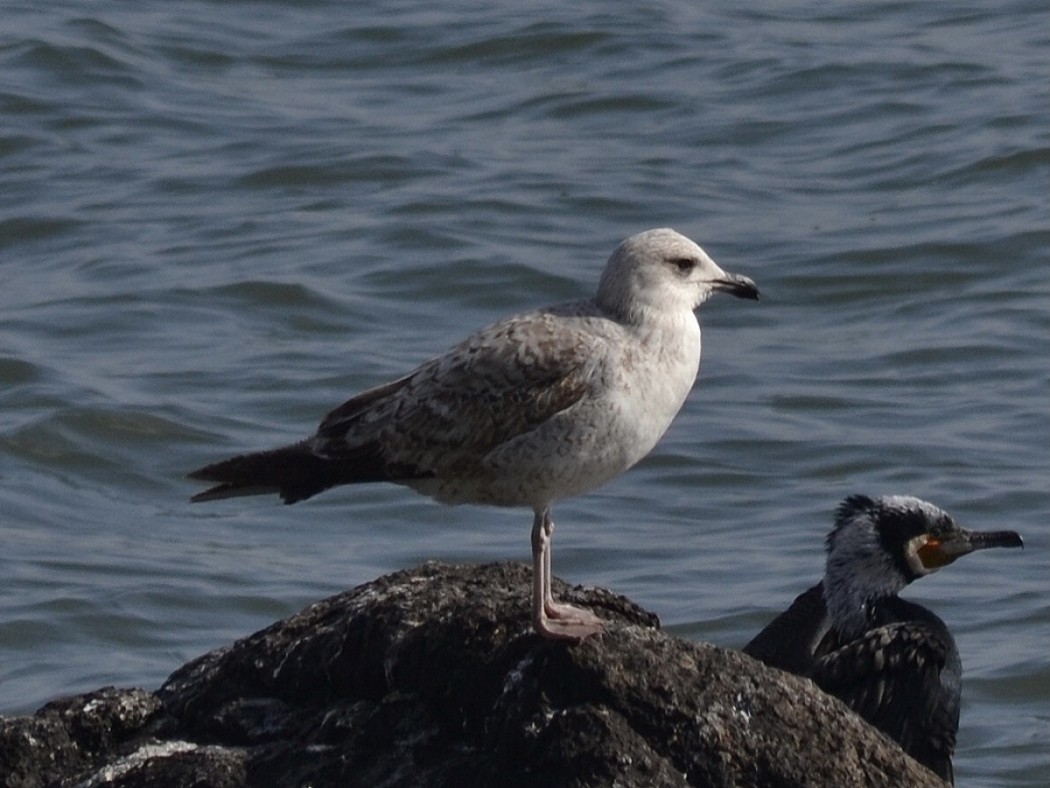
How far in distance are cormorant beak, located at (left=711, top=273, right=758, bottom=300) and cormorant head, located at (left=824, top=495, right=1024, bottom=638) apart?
6.97ft

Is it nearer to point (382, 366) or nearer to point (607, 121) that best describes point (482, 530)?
point (382, 366)

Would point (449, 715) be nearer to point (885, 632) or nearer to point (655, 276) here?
point (655, 276)

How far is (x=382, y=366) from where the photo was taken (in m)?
14.2

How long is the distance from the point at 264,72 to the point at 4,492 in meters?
7.17

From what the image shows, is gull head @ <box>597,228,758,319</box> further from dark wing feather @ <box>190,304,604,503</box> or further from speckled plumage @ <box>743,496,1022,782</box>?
speckled plumage @ <box>743,496,1022,782</box>

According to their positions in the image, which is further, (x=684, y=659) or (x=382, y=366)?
(x=382, y=366)

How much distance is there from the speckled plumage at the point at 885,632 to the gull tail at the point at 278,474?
2081mm

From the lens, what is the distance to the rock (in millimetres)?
5844

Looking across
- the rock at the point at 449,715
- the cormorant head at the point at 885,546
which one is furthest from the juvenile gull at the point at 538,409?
the cormorant head at the point at 885,546

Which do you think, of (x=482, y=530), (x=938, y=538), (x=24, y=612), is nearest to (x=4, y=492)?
(x=24, y=612)

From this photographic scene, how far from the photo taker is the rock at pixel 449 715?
5.84 metres

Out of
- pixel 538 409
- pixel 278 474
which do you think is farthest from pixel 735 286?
pixel 278 474

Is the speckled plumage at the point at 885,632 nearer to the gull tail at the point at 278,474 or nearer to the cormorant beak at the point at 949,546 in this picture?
the cormorant beak at the point at 949,546

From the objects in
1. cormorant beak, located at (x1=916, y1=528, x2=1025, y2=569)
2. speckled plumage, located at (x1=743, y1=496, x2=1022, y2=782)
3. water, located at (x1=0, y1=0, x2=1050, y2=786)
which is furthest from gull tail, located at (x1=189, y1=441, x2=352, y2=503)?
water, located at (x1=0, y1=0, x2=1050, y2=786)
